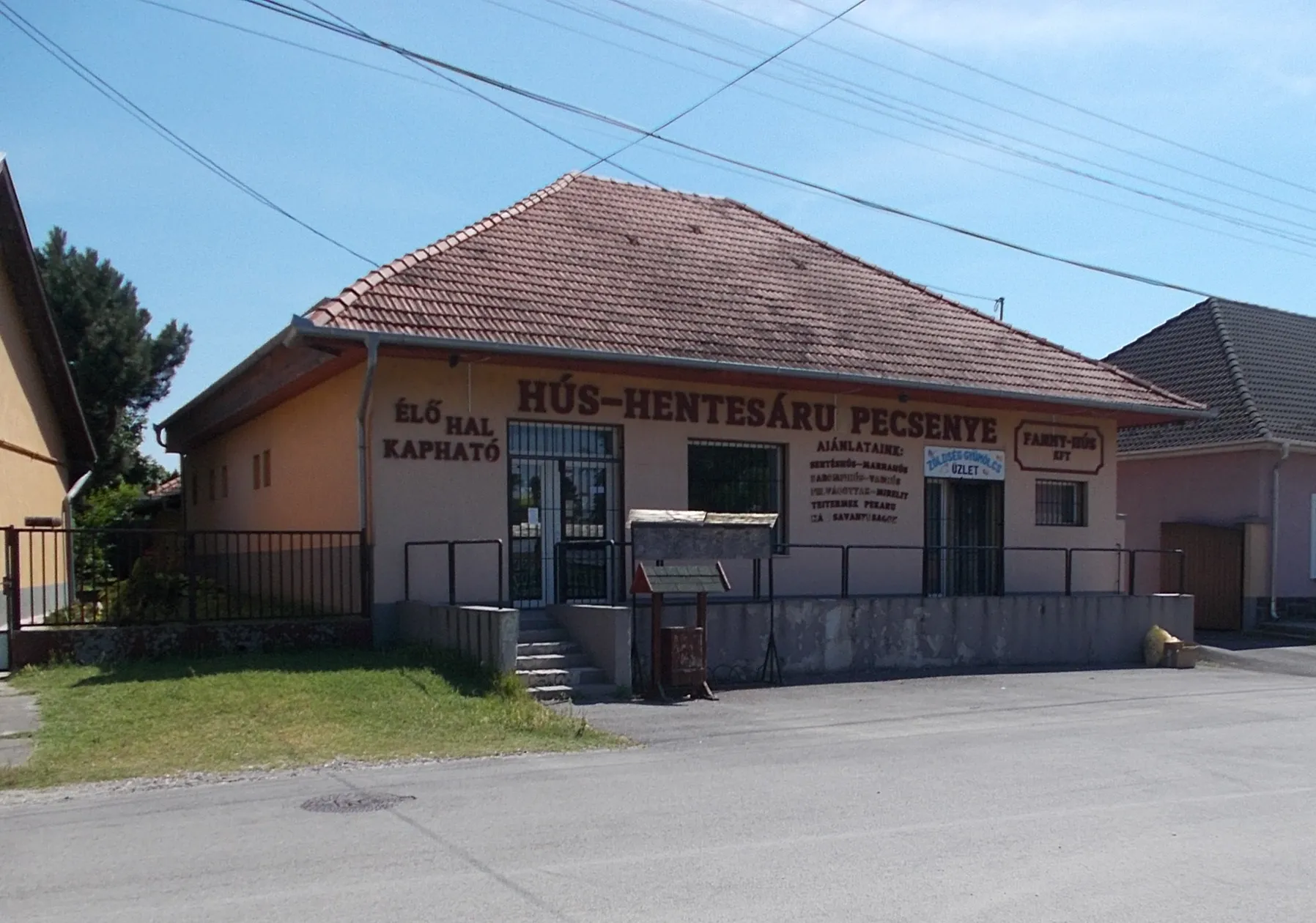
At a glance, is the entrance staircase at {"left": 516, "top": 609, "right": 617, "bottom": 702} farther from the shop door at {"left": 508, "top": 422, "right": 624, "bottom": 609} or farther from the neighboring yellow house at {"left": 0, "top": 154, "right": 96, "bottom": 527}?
the neighboring yellow house at {"left": 0, "top": 154, "right": 96, "bottom": 527}

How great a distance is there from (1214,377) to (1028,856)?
73.4 feet

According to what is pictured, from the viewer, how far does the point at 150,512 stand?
3109 cm

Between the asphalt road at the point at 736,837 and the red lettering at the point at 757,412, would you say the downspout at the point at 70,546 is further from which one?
the red lettering at the point at 757,412

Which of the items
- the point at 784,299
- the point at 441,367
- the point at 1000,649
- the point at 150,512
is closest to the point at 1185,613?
the point at 1000,649

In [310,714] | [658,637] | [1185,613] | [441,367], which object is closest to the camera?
[310,714]

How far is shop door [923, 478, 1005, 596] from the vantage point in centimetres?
2012

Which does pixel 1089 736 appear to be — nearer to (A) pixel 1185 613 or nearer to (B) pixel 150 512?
(A) pixel 1185 613

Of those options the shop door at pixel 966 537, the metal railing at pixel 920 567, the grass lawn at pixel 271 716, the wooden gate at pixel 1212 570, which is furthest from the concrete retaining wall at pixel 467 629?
the wooden gate at pixel 1212 570

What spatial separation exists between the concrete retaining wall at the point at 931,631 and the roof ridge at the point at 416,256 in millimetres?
5179

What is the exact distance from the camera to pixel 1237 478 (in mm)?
24938

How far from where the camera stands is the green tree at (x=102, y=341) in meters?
33.4

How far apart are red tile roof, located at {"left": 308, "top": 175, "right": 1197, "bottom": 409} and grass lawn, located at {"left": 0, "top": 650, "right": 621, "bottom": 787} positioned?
3.82 metres

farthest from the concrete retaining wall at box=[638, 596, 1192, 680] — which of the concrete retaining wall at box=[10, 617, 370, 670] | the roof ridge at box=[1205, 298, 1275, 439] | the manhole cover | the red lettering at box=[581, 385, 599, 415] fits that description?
the manhole cover

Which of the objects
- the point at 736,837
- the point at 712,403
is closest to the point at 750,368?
the point at 712,403
